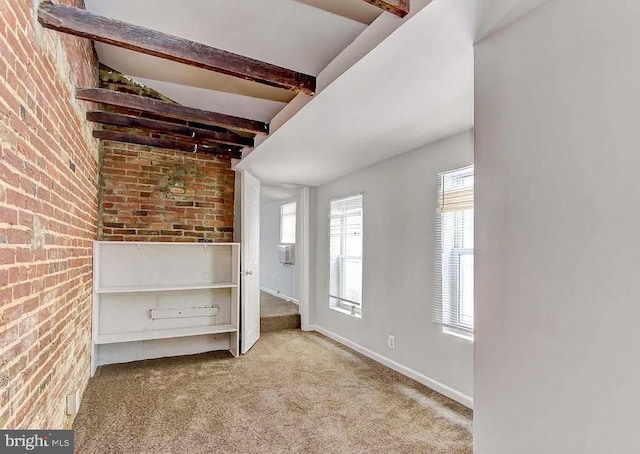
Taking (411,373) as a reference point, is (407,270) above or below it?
above

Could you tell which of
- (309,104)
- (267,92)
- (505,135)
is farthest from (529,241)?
(267,92)

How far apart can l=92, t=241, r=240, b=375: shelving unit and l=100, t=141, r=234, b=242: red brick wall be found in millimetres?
181

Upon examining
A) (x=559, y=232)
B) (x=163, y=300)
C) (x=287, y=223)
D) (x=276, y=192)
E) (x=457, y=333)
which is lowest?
(x=457, y=333)

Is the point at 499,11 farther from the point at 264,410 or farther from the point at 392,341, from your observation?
the point at 392,341

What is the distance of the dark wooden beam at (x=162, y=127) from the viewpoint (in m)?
2.96

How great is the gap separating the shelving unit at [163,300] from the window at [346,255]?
1360mm

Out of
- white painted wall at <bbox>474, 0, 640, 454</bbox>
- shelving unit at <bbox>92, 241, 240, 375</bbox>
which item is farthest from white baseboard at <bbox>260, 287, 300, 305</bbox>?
white painted wall at <bbox>474, 0, 640, 454</bbox>

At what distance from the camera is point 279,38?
2.20m

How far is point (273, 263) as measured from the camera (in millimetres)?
7473

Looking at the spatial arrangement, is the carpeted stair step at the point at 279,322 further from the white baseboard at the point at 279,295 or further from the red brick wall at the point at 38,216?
the red brick wall at the point at 38,216

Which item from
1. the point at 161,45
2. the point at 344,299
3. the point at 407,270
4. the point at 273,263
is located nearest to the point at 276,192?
the point at 273,263

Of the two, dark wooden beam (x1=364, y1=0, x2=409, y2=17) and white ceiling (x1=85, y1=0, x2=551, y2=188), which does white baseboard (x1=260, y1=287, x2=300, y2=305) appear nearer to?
white ceiling (x1=85, y1=0, x2=551, y2=188)

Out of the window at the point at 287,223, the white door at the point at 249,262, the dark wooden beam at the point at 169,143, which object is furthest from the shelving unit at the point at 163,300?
the window at the point at 287,223

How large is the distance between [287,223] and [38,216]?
5422mm
